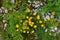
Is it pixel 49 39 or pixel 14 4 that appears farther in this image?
pixel 14 4

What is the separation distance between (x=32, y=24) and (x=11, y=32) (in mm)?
423

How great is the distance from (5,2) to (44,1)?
79 centimetres

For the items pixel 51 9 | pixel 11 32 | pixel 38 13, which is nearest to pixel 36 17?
pixel 38 13

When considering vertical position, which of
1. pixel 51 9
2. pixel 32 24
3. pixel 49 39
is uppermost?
pixel 51 9

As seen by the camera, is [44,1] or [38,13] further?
[44,1]

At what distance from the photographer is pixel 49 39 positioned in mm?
3453

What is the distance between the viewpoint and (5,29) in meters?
3.62

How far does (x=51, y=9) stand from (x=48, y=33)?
46 cm

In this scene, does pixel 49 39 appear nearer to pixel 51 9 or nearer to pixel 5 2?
pixel 51 9

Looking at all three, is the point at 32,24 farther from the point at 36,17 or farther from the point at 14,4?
the point at 14,4

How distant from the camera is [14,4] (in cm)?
372

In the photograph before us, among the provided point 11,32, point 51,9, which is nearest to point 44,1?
point 51,9

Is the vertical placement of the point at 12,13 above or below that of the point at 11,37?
above

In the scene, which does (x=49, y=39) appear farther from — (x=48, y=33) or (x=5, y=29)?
(x=5, y=29)
